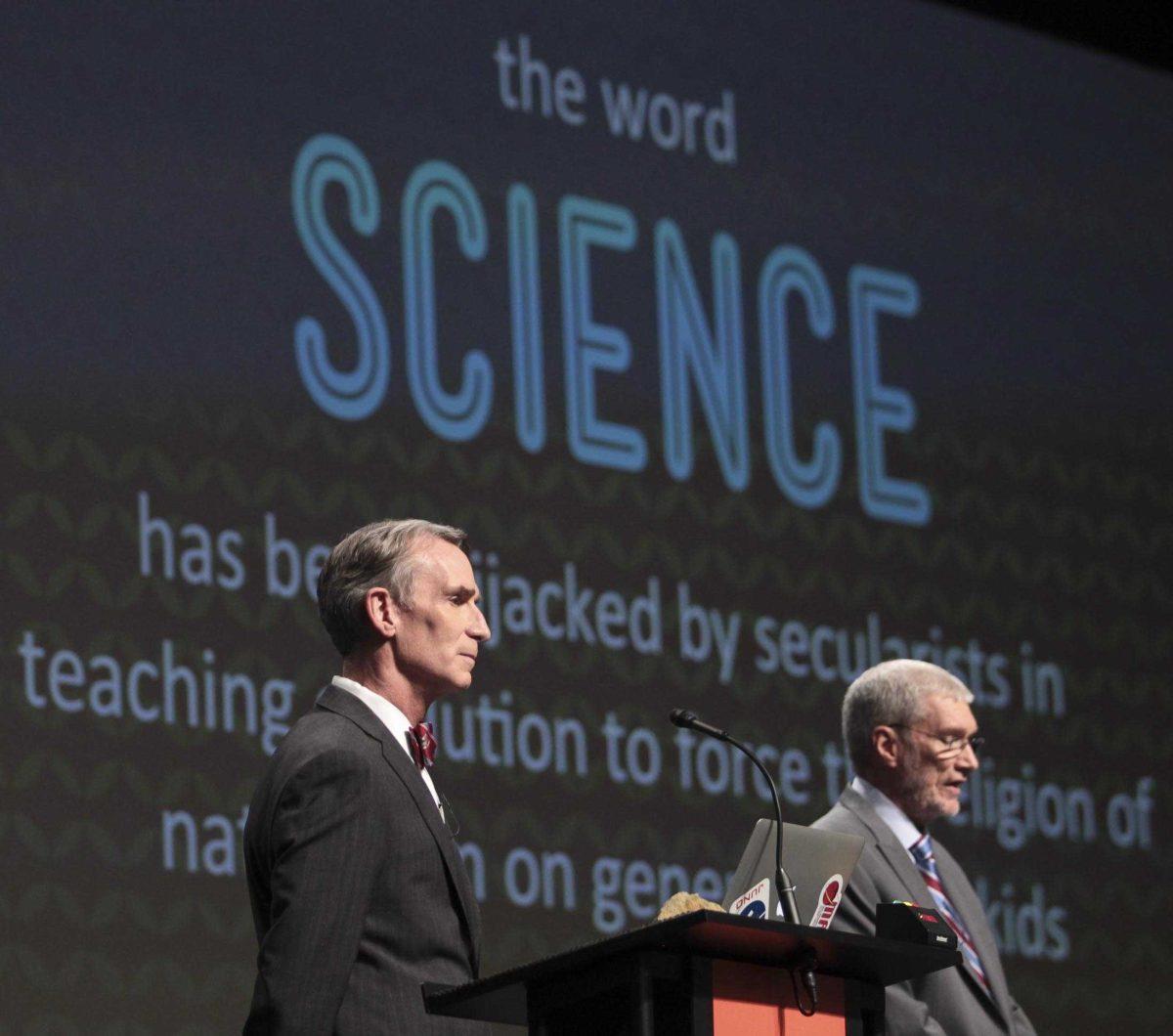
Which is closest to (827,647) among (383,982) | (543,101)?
(543,101)

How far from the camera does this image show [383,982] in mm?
3025

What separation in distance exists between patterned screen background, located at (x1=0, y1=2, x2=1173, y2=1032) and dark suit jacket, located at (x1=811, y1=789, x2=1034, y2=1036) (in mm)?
1056

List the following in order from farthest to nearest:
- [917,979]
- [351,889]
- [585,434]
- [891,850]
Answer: [585,434] < [891,850] < [917,979] < [351,889]

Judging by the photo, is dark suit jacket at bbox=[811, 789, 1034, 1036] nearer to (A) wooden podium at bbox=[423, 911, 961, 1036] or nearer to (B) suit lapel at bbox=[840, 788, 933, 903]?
(B) suit lapel at bbox=[840, 788, 933, 903]

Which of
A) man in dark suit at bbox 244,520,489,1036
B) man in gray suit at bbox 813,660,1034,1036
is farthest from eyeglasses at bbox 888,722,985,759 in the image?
man in dark suit at bbox 244,520,489,1036

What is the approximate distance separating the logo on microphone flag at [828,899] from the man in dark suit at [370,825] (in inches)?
19.9

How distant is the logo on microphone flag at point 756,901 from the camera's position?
3.22 m

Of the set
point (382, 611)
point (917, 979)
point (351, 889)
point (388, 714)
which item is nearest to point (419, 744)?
point (388, 714)

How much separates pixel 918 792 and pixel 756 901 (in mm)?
1327

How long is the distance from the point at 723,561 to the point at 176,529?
1.56 meters

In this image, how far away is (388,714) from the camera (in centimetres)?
326

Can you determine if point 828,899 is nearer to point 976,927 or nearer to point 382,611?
point 382,611

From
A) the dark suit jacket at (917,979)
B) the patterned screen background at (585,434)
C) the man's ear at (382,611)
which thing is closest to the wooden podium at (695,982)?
the man's ear at (382,611)

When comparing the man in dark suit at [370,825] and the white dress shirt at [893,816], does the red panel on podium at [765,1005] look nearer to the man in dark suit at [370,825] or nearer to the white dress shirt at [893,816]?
the man in dark suit at [370,825]
